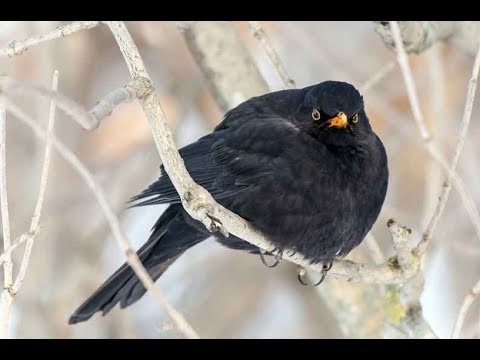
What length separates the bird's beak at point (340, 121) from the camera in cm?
442

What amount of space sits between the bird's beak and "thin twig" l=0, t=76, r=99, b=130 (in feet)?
6.02

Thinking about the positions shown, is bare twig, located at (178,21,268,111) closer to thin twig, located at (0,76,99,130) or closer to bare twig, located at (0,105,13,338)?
bare twig, located at (0,105,13,338)

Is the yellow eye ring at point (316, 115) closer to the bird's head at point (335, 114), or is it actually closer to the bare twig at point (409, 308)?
the bird's head at point (335, 114)

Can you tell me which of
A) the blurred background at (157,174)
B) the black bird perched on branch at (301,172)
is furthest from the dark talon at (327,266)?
the blurred background at (157,174)

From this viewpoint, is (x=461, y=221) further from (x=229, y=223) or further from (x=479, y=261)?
(x=229, y=223)

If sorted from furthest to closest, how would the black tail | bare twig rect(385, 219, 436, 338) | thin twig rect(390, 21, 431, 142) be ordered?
the black tail < bare twig rect(385, 219, 436, 338) < thin twig rect(390, 21, 431, 142)

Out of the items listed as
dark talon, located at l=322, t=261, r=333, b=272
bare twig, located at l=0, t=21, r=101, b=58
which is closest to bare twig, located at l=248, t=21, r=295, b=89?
dark talon, located at l=322, t=261, r=333, b=272

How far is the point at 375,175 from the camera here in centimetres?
448

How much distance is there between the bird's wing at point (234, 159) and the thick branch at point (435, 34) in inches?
35.2

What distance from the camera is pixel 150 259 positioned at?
16.7ft

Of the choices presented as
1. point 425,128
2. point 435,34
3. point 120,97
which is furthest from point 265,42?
point 120,97

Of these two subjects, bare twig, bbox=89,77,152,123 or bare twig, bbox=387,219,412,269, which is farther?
bare twig, bbox=387,219,412,269

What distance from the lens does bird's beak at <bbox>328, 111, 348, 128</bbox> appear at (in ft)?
14.5
